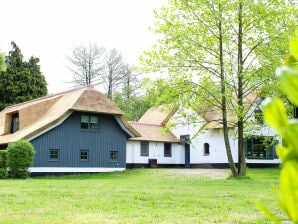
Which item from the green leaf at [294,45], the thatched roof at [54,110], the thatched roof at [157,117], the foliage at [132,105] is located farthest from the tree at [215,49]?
the foliage at [132,105]

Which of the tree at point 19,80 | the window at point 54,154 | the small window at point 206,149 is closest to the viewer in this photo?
the window at point 54,154

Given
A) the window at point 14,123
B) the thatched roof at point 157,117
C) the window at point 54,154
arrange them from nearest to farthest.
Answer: the window at point 54,154, the window at point 14,123, the thatched roof at point 157,117

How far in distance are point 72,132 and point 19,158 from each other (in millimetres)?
5829

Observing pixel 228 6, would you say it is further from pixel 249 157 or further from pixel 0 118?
pixel 0 118

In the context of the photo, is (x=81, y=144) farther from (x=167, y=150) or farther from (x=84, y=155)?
(x=167, y=150)

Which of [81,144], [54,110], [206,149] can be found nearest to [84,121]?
[81,144]

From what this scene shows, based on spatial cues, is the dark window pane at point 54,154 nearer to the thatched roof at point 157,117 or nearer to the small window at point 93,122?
the small window at point 93,122

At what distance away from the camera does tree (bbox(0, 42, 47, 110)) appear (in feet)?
140

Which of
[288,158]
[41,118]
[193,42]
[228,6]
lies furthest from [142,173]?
[288,158]

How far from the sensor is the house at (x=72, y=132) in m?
28.1

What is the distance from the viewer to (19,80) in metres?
43.4

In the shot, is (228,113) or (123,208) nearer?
(123,208)

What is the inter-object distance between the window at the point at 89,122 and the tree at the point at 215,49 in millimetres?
8611

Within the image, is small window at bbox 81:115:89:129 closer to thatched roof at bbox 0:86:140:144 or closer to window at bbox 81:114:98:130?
window at bbox 81:114:98:130
